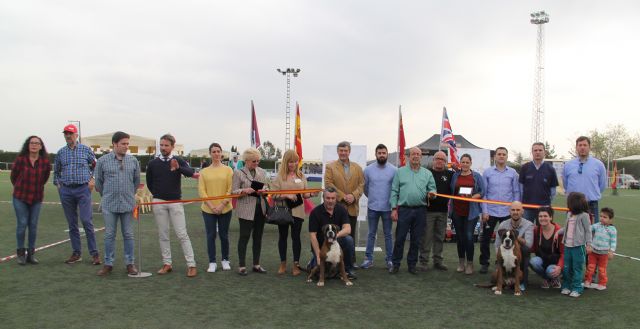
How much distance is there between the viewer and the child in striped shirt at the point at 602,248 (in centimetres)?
541

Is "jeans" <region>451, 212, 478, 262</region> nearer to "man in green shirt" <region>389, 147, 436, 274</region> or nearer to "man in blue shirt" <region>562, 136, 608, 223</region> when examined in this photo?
"man in green shirt" <region>389, 147, 436, 274</region>

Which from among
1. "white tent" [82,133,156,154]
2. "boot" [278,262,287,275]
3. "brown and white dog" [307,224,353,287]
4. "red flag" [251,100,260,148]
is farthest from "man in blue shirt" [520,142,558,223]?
"white tent" [82,133,156,154]

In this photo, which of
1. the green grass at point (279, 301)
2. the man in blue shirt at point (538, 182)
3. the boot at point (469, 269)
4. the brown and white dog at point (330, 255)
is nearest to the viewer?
the green grass at point (279, 301)

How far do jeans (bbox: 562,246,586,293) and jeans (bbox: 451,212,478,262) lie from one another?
47.5 inches

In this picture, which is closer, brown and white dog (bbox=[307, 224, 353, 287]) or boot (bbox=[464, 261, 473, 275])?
brown and white dog (bbox=[307, 224, 353, 287])

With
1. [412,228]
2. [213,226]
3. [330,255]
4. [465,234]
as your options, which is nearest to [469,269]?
[465,234]

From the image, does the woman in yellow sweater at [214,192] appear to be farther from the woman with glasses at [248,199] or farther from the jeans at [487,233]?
the jeans at [487,233]

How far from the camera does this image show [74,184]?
6367 mm

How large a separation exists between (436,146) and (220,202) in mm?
22176

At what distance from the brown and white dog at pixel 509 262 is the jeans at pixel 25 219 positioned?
602 centimetres

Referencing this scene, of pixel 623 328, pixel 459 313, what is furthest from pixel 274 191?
pixel 623 328

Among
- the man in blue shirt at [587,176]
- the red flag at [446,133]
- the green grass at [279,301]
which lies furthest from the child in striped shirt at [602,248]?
the red flag at [446,133]

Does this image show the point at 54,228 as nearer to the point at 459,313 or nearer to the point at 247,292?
the point at 247,292

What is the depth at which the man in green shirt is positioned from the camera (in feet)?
20.2
